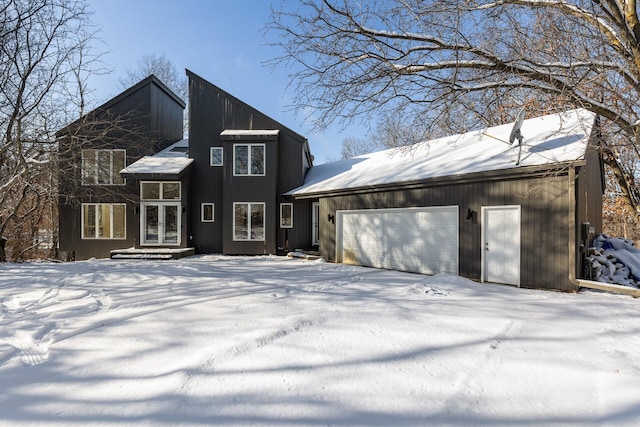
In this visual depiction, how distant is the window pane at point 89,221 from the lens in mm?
12898

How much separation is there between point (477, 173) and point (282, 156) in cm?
859

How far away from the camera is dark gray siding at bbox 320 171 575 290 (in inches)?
246

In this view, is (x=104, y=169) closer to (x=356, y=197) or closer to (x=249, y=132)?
(x=249, y=132)

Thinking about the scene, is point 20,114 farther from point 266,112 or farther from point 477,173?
point 477,173

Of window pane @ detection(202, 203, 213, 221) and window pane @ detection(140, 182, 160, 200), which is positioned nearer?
window pane @ detection(140, 182, 160, 200)

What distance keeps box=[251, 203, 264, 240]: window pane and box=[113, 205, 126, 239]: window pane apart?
552 cm

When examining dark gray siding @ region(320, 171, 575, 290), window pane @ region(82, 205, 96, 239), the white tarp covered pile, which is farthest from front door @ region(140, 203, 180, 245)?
the white tarp covered pile

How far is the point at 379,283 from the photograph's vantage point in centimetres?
676

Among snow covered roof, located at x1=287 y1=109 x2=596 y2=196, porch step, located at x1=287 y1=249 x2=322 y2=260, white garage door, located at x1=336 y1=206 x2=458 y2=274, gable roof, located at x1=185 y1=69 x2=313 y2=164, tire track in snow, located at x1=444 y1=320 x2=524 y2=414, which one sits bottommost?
porch step, located at x1=287 y1=249 x2=322 y2=260

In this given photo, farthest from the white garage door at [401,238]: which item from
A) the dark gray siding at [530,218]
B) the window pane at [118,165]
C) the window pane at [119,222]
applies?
the window pane at [118,165]

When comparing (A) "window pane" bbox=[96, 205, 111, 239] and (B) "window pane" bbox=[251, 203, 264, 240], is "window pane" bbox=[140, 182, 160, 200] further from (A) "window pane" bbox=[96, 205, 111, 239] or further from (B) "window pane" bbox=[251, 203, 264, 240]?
(B) "window pane" bbox=[251, 203, 264, 240]

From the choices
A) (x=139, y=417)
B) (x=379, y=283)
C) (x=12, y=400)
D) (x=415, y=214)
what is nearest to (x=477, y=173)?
(x=415, y=214)

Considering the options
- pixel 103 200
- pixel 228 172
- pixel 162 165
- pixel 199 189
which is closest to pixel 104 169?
pixel 103 200

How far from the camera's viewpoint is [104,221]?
1298cm
